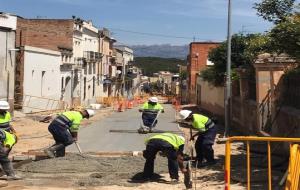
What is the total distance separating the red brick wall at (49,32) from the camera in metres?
57.2

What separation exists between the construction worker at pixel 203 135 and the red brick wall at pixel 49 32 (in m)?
42.3

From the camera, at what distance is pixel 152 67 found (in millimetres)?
197875

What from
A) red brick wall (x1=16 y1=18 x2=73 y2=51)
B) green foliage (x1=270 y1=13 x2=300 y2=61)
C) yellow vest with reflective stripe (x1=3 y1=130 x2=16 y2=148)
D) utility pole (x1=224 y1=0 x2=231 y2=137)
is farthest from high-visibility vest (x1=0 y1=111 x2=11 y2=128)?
red brick wall (x1=16 y1=18 x2=73 y2=51)

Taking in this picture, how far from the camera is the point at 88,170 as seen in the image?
14.5m

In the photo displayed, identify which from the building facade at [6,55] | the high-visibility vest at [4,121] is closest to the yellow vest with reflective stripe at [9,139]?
the high-visibility vest at [4,121]

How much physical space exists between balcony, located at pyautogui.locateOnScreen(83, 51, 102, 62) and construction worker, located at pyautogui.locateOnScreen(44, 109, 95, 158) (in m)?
49.9

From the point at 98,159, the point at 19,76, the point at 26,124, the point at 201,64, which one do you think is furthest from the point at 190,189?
the point at 201,64

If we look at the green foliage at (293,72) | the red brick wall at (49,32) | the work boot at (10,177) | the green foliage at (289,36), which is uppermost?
the red brick wall at (49,32)

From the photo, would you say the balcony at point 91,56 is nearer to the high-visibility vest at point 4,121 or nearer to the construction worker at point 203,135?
the construction worker at point 203,135

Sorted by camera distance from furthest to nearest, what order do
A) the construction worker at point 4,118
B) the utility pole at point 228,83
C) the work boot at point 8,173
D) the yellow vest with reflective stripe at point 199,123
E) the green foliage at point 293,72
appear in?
the utility pole at point 228,83 → the green foliage at point 293,72 → the yellow vest with reflective stripe at point 199,123 → the construction worker at point 4,118 → the work boot at point 8,173

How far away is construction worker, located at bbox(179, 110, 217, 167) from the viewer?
49.3 ft

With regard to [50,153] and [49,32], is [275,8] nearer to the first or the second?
[50,153]

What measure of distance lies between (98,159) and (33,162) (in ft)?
5.38

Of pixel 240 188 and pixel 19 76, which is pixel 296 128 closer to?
pixel 240 188
